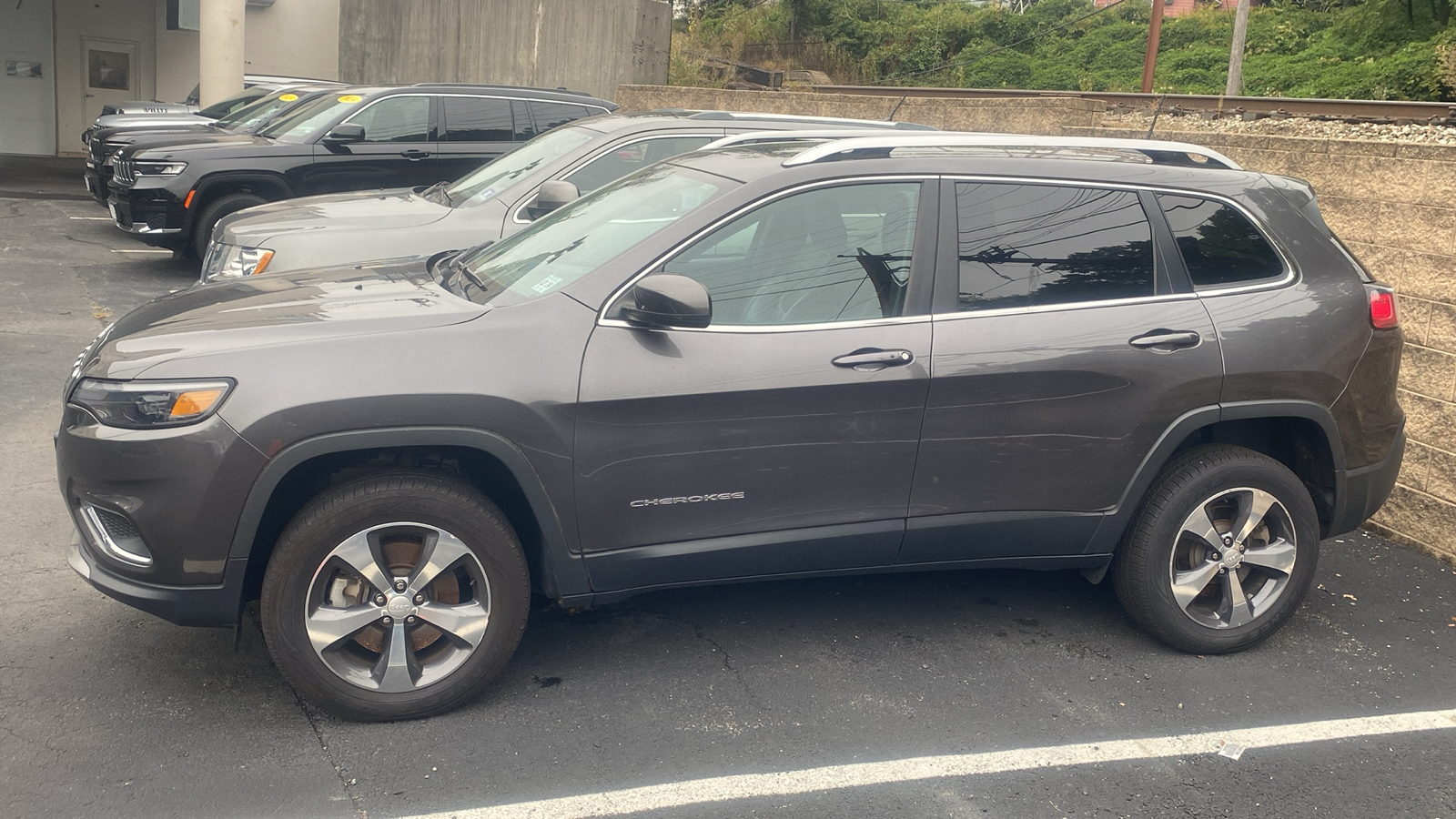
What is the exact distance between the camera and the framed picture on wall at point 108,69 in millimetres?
22938

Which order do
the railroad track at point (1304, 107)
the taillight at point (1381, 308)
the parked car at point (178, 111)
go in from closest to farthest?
the taillight at point (1381, 308), the railroad track at point (1304, 107), the parked car at point (178, 111)

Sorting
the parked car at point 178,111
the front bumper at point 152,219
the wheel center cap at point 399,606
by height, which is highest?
the parked car at point 178,111

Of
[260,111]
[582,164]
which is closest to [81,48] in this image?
[260,111]

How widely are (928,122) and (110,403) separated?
442 inches

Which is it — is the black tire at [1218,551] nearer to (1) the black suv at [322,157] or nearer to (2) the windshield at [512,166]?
(2) the windshield at [512,166]

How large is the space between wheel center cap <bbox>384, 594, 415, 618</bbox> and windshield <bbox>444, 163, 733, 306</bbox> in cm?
99

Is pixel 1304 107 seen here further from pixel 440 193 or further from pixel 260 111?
pixel 260 111

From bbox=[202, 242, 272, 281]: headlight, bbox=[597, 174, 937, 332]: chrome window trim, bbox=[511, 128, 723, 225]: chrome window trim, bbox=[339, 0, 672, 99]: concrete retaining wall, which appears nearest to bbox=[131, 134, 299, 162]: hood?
bbox=[202, 242, 272, 281]: headlight

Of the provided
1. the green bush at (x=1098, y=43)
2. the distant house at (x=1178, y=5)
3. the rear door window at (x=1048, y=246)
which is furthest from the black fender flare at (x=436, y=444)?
the distant house at (x=1178, y=5)

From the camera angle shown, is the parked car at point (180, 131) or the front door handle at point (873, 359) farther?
the parked car at point (180, 131)

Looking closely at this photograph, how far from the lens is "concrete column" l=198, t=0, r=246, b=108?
16.3 meters

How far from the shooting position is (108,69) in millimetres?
→ 23109

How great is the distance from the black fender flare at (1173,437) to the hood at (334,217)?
445 cm

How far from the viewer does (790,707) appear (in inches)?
156
